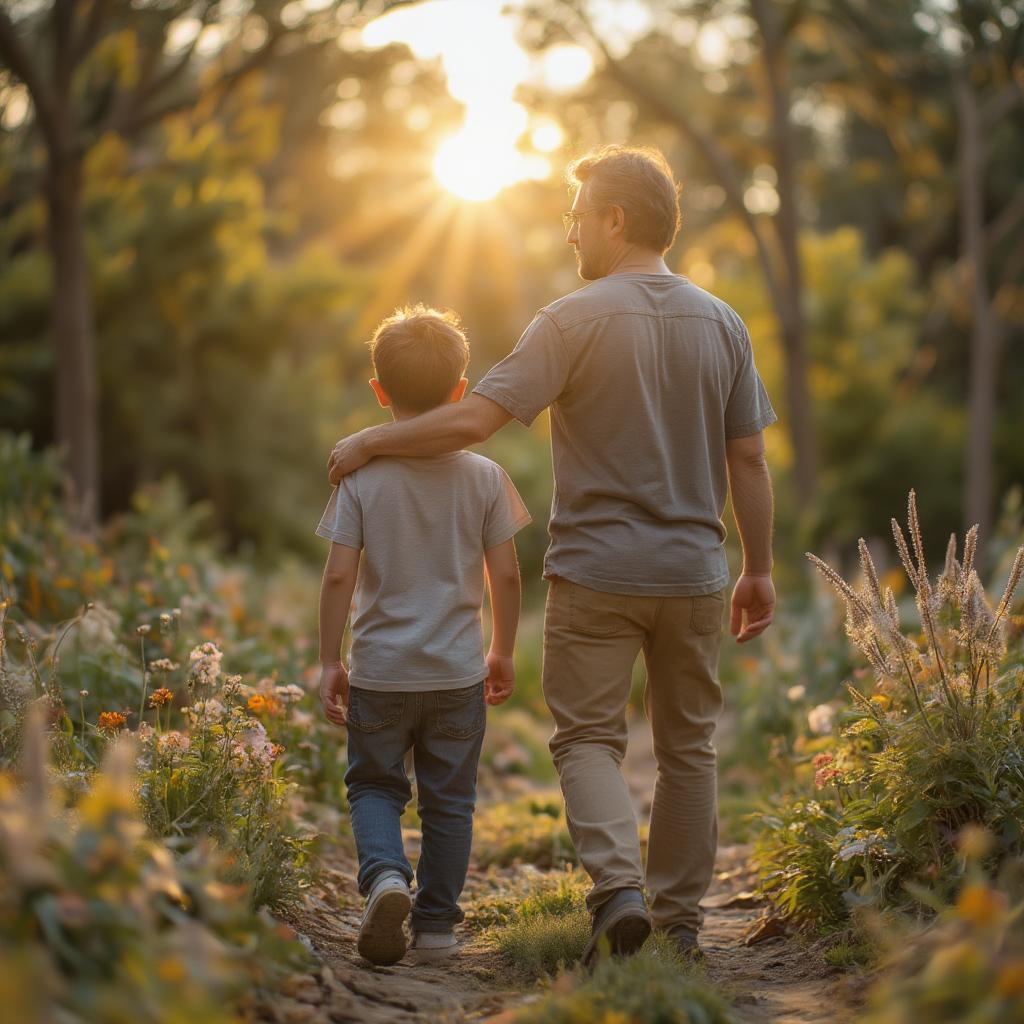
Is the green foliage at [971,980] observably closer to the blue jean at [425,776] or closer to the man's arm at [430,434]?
the blue jean at [425,776]

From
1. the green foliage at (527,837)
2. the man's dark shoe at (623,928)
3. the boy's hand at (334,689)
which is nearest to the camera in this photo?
the man's dark shoe at (623,928)

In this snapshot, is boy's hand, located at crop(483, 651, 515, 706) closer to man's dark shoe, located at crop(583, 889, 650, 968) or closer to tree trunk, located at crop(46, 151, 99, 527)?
man's dark shoe, located at crop(583, 889, 650, 968)

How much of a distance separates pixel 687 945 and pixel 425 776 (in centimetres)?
85

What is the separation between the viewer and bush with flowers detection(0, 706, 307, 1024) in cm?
186

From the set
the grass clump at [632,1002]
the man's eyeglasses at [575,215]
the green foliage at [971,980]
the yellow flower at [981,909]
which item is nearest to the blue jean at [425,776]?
the grass clump at [632,1002]

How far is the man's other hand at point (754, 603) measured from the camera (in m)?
3.56

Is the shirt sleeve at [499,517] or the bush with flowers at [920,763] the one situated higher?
the shirt sleeve at [499,517]

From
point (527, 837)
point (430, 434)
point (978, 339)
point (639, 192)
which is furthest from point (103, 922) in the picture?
point (978, 339)

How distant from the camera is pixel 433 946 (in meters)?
3.37

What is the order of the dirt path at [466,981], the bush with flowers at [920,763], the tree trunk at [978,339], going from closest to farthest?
1. the dirt path at [466,981]
2. the bush with flowers at [920,763]
3. the tree trunk at [978,339]

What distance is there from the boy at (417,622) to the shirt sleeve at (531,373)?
22cm

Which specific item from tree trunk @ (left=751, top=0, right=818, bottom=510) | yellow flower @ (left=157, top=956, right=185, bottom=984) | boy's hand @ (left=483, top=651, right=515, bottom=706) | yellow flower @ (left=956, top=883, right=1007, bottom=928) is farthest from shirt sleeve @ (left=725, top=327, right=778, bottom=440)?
tree trunk @ (left=751, top=0, right=818, bottom=510)

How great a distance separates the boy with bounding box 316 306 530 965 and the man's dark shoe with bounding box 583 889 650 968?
515 millimetres

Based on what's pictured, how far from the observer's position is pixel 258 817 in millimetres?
3363
